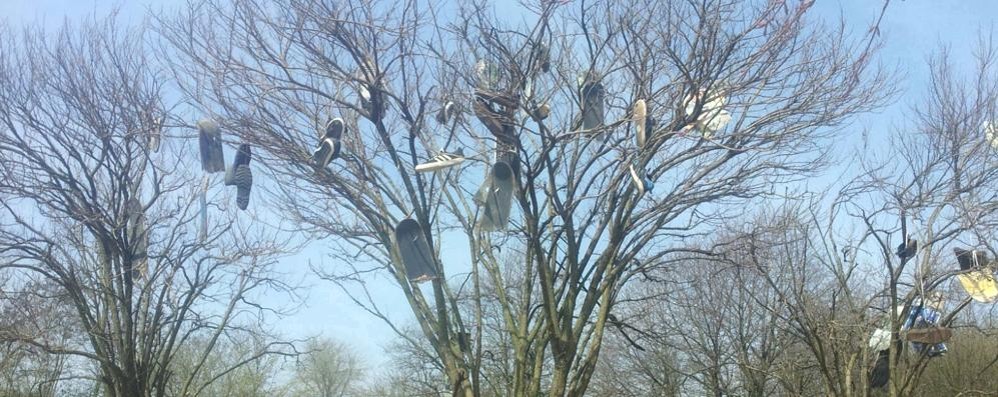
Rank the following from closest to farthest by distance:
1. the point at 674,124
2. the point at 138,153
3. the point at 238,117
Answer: the point at 674,124
the point at 238,117
the point at 138,153

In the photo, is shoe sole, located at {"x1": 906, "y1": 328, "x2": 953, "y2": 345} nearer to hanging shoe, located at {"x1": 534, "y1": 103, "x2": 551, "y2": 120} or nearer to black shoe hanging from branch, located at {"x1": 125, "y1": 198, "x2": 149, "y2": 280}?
hanging shoe, located at {"x1": 534, "y1": 103, "x2": 551, "y2": 120}

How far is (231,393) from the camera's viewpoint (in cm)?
2645

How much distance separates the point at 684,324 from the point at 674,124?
43.6ft

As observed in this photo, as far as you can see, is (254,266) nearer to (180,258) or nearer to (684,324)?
(180,258)

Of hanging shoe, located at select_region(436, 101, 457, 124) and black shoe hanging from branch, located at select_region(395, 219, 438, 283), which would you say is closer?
black shoe hanging from branch, located at select_region(395, 219, 438, 283)

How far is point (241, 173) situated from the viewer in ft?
27.9

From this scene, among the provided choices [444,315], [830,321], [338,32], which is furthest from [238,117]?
[830,321]

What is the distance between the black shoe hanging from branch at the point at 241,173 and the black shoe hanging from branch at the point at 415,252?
150 cm

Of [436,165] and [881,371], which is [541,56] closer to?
[436,165]

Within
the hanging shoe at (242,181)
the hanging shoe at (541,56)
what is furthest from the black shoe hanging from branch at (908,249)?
the hanging shoe at (242,181)

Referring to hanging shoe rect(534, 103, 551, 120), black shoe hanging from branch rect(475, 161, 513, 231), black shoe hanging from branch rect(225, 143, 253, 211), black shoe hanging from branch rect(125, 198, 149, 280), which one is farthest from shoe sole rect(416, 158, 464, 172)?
black shoe hanging from branch rect(125, 198, 149, 280)

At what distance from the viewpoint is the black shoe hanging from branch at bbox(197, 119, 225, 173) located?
8430 mm

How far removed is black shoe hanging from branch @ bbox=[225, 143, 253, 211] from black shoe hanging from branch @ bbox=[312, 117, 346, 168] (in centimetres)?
66

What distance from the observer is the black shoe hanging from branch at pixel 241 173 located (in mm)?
8469
